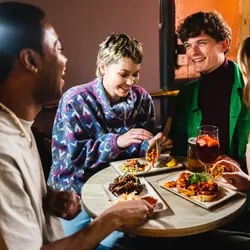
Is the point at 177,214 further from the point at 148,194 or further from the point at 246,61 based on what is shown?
the point at 246,61

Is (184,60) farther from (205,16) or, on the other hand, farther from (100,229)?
(100,229)

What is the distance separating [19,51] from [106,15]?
72.8 inches

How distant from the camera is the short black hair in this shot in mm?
1202

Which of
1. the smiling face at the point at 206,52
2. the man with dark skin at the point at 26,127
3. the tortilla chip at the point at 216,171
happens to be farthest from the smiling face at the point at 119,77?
the man with dark skin at the point at 26,127

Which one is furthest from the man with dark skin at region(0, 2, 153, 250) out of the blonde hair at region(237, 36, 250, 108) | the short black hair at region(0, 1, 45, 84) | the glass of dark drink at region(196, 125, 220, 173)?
the blonde hair at region(237, 36, 250, 108)

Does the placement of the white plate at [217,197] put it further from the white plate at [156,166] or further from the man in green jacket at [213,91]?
the man in green jacket at [213,91]

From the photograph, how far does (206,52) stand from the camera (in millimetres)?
2352

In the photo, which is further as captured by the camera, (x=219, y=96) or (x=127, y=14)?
(x=127, y=14)

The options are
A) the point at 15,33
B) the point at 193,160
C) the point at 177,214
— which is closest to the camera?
the point at 15,33

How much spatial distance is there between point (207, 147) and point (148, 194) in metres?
0.34

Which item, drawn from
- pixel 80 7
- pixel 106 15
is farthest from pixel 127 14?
pixel 80 7

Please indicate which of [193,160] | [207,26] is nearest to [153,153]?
[193,160]

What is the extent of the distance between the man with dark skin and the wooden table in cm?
15

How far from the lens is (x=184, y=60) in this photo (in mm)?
3367
